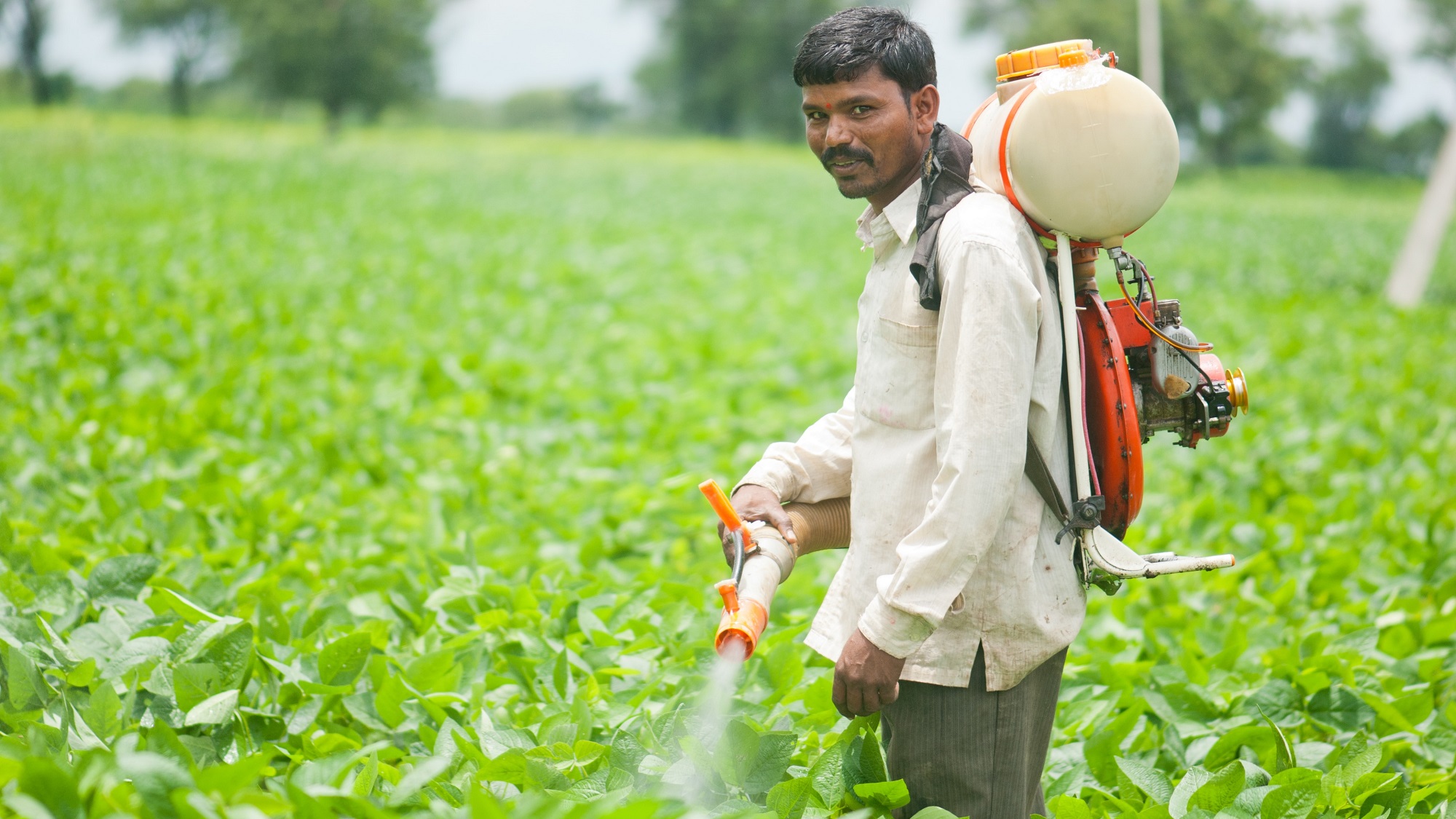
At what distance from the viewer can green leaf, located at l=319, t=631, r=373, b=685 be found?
247 cm

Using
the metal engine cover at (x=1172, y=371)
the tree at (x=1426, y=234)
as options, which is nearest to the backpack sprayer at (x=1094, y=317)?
the metal engine cover at (x=1172, y=371)

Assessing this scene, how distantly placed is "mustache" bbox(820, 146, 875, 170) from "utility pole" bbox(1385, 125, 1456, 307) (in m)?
11.4

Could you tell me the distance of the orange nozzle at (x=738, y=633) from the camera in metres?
1.79

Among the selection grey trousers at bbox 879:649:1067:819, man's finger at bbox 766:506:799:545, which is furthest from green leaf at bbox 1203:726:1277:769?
man's finger at bbox 766:506:799:545

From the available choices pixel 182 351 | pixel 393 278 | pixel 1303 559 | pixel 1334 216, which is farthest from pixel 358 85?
pixel 1303 559

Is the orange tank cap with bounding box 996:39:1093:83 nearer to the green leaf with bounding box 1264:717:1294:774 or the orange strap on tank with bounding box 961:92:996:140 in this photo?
the orange strap on tank with bounding box 961:92:996:140

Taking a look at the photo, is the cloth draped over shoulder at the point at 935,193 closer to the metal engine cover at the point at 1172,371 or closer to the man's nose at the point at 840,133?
the man's nose at the point at 840,133

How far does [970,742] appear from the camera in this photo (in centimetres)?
195

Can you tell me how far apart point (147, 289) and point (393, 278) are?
2.25 metres

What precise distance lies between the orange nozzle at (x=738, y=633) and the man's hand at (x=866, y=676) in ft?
0.48

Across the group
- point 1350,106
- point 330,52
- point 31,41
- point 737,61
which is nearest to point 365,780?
point 330,52

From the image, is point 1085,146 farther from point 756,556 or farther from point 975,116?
point 756,556

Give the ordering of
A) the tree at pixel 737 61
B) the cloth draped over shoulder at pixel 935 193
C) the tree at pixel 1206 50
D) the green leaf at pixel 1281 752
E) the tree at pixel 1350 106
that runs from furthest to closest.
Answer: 1. the tree at pixel 1350 106
2. the tree at pixel 737 61
3. the tree at pixel 1206 50
4. the green leaf at pixel 1281 752
5. the cloth draped over shoulder at pixel 935 193

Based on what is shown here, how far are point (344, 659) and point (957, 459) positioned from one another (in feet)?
4.88
